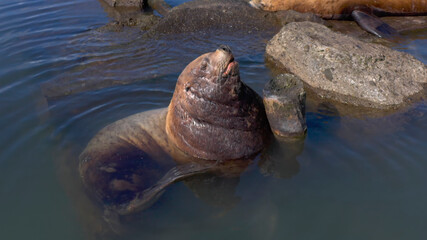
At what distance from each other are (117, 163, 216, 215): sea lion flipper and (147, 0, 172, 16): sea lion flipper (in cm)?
704

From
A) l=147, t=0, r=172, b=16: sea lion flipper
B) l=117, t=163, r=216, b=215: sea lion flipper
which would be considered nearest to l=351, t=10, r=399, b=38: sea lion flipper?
l=147, t=0, r=172, b=16: sea lion flipper

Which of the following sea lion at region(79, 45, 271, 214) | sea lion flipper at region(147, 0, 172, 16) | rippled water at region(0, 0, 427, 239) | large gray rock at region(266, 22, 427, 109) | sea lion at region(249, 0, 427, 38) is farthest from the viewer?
sea lion flipper at region(147, 0, 172, 16)

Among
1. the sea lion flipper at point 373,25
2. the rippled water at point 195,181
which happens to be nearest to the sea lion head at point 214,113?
the rippled water at point 195,181

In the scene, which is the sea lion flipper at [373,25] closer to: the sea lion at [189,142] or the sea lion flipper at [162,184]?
the sea lion at [189,142]

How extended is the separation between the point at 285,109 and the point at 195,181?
1285mm

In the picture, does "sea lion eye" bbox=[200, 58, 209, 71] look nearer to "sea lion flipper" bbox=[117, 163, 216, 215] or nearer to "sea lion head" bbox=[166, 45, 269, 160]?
"sea lion head" bbox=[166, 45, 269, 160]

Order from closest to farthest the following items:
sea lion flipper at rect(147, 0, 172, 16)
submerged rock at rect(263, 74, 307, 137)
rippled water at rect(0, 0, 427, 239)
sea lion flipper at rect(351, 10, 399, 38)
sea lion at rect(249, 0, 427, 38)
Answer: rippled water at rect(0, 0, 427, 239), submerged rock at rect(263, 74, 307, 137), sea lion flipper at rect(351, 10, 399, 38), sea lion at rect(249, 0, 427, 38), sea lion flipper at rect(147, 0, 172, 16)

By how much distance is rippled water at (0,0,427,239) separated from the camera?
3674mm

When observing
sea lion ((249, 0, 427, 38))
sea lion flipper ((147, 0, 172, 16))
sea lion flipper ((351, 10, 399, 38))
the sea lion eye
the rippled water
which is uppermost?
the sea lion eye

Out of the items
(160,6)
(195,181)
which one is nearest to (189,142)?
(195,181)

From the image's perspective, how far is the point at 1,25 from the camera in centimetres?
913

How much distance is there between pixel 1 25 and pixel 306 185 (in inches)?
330

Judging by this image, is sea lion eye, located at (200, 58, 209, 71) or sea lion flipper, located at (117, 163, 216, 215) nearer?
sea lion flipper, located at (117, 163, 216, 215)

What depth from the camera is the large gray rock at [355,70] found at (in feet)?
18.6
